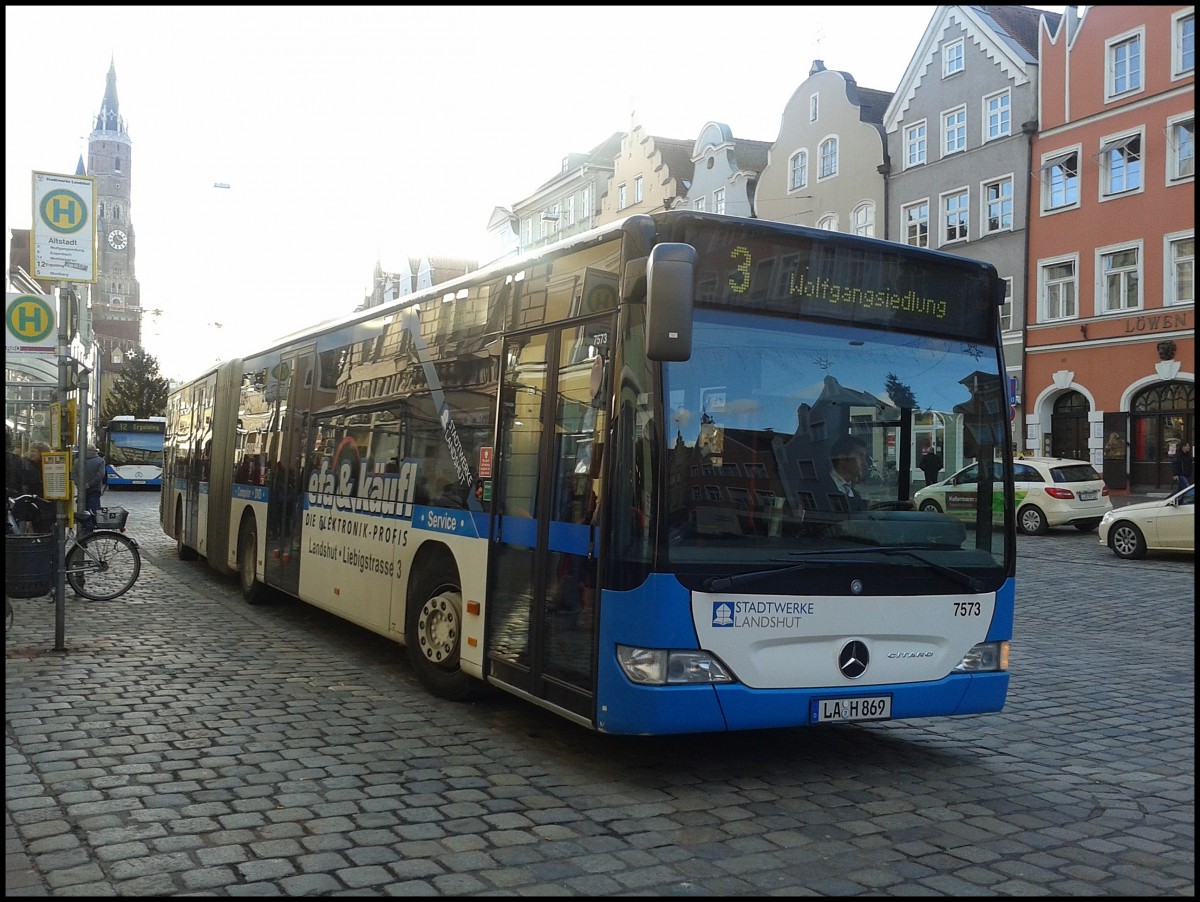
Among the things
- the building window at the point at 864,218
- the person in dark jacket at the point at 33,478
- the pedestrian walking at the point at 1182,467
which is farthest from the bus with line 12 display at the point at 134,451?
the pedestrian walking at the point at 1182,467

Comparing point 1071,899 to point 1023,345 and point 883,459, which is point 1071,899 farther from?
point 1023,345

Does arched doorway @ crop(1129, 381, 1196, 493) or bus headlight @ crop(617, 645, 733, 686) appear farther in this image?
arched doorway @ crop(1129, 381, 1196, 493)

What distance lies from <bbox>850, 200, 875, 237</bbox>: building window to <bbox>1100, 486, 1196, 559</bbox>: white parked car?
876 inches

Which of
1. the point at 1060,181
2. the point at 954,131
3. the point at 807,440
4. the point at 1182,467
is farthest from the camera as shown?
the point at 954,131

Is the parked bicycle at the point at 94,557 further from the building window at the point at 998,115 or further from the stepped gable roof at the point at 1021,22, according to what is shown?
the stepped gable roof at the point at 1021,22

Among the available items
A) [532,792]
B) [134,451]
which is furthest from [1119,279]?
[134,451]

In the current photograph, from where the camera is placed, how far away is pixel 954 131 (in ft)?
124

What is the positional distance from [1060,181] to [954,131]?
499cm

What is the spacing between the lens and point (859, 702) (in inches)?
238

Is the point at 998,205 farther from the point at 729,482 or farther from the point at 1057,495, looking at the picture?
the point at 729,482

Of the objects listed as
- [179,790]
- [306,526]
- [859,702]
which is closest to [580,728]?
[859,702]

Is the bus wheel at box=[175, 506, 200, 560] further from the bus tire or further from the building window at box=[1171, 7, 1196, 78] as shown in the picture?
the building window at box=[1171, 7, 1196, 78]

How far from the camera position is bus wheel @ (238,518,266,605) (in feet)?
42.1

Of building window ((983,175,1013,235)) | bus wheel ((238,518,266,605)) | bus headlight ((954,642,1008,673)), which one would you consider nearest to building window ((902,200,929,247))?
building window ((983,175,1013,235))
